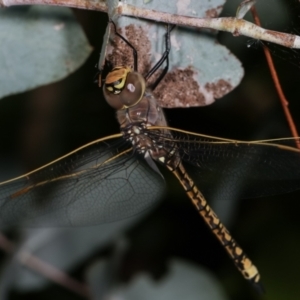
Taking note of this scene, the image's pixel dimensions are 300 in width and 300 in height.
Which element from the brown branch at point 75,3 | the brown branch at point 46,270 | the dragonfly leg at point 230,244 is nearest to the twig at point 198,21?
the brown branch at point 75,3

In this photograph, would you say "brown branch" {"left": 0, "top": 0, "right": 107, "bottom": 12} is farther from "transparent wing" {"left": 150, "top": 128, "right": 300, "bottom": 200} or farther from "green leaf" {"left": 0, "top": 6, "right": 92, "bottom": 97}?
"transparent wing" {"left": 150, "top": 128, "right": 300, "bottom": 200}

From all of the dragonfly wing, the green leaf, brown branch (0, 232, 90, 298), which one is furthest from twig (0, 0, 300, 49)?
brown branch (0, 232, 90, 298)

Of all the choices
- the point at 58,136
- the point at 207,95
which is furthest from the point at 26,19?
the point at 58,136

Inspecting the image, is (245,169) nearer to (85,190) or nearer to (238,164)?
(238,164)

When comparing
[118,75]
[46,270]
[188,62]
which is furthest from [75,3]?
[46,270]

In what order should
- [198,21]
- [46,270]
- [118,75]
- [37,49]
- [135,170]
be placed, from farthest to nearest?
[46,270], [135,170], [37,49], [118,75], [198,21]

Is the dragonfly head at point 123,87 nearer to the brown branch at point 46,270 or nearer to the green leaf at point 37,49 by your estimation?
the green leaf at point 37,49
